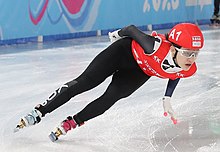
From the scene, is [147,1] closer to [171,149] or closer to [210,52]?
[210,52]

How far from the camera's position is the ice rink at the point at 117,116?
270 cm

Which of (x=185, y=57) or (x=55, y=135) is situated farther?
(x=55, y=135)

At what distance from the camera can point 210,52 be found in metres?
6.59

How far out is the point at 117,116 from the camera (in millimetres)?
3344

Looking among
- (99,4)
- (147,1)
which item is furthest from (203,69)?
(147,1)

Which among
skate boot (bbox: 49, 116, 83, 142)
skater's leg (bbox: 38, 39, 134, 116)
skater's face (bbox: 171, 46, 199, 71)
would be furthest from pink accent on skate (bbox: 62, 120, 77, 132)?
skater's face (bbox: 171, 46, 199, 71)

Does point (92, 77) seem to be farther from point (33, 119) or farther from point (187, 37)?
point (187, 37)

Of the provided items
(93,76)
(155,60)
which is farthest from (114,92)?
(155,60)


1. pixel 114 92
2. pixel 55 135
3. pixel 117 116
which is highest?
pixel 114 92

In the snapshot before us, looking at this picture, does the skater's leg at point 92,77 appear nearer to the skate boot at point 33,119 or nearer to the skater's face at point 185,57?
the skate boot at point 33,119

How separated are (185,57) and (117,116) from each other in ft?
2.90

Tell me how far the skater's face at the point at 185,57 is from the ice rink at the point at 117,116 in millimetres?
399

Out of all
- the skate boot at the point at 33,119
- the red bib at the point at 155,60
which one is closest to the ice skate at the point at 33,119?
the skate boot at the point at 33,119

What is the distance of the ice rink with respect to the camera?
2699 millimetres
